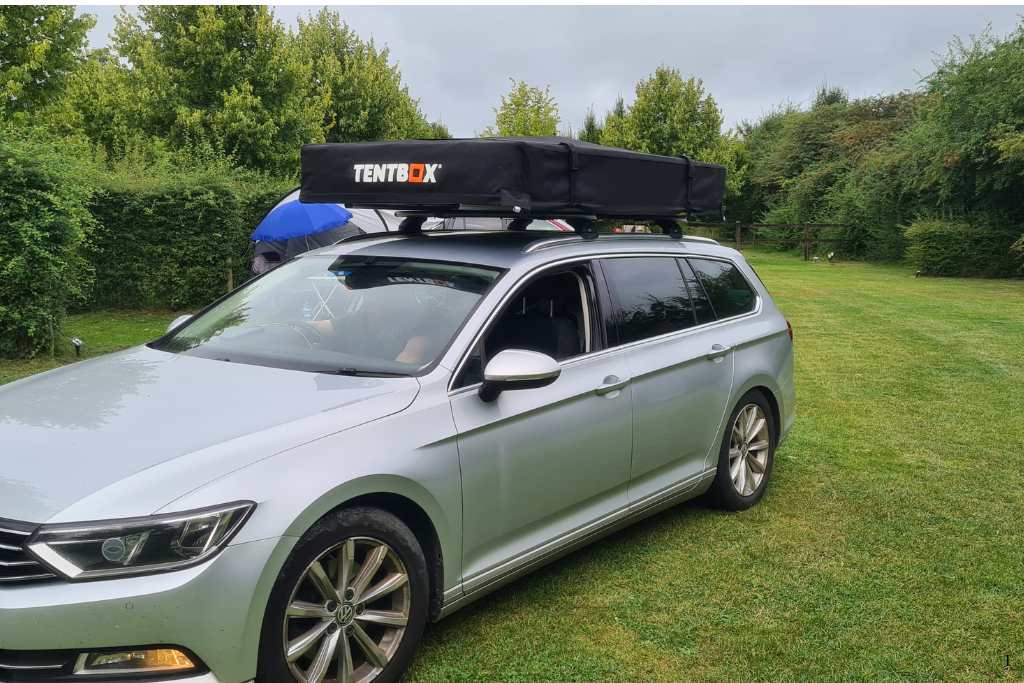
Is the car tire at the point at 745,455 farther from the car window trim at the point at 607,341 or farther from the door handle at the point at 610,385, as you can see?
the door handle at the point at 610,385

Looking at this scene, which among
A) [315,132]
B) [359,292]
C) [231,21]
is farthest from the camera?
[315,132]

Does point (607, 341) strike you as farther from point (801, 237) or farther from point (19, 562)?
point (801, 237)

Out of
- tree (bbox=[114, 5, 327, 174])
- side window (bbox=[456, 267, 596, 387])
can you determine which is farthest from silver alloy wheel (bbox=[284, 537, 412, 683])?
tree (bbox=[114, 5, 327, 174])

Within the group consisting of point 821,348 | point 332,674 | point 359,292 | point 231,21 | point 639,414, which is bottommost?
point 821,348

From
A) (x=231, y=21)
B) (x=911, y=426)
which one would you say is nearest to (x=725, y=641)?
(x=911, y=426)

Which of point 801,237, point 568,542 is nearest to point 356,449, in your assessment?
point 568,542

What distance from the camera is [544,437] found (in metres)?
3.84

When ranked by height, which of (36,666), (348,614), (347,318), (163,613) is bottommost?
(348,614)

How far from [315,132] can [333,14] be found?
12.0m

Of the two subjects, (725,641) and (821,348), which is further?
(821,348)

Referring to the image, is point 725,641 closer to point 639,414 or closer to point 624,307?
point 639,414

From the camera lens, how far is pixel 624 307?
4.58 m

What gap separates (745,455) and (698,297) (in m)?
1.01

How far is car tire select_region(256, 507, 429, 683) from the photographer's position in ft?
9.30
